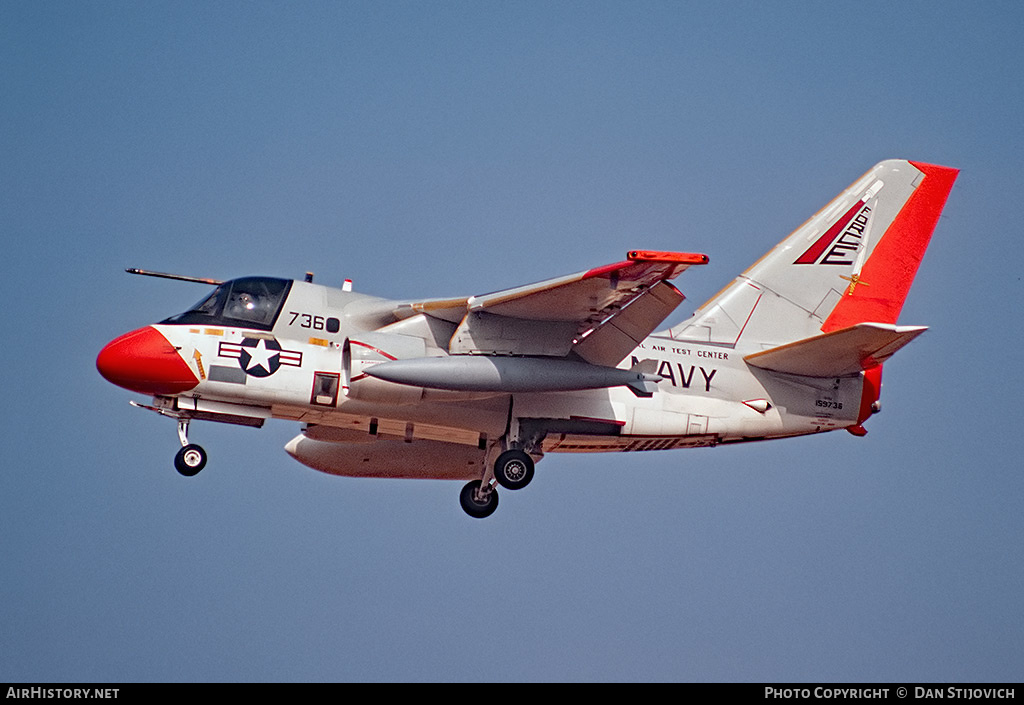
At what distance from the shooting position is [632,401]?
2306cm

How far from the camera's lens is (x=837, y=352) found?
75.3 feet

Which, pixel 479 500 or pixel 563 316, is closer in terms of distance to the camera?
pixel 563 316

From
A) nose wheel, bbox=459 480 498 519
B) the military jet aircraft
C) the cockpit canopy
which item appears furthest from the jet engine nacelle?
nose wheel, bbox=459 480 498 519

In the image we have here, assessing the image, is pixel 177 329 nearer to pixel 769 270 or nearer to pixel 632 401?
pixel 632 401

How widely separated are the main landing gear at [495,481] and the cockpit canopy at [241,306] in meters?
4.20

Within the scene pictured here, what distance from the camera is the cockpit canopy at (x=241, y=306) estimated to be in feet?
72.2

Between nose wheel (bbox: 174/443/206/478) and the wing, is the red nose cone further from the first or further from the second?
the wing

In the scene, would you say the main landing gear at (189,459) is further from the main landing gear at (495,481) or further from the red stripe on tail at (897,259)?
the red stripe on tail at (897,259)

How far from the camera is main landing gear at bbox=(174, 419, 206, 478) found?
72.6 ft

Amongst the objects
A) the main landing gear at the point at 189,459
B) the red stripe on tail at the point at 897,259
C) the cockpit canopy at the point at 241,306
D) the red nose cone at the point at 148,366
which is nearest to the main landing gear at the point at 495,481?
the cockpit canopy at the point at 241,306

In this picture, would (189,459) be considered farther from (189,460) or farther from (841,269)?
(841,269)

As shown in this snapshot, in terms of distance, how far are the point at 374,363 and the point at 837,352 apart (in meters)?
7.40

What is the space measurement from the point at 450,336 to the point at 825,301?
7.20m

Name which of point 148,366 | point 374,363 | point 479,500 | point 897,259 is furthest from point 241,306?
point 897,259
